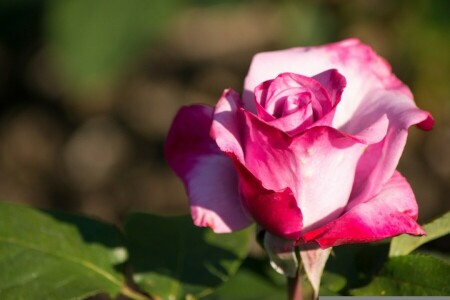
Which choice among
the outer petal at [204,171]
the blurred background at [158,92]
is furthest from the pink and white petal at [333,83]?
the blurred background at [158,92]

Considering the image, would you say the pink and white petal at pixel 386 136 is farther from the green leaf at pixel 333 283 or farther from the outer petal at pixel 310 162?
the green leaf at pixel 333 283

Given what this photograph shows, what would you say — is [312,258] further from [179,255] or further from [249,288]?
[249,288]

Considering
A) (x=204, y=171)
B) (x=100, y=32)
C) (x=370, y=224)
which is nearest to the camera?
(x=370, y=224)

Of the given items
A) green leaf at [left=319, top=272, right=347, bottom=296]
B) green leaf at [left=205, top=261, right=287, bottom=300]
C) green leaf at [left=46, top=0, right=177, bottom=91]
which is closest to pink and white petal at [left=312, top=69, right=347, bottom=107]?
green leaf at [left=319, top=272, right=347, bottom=296]

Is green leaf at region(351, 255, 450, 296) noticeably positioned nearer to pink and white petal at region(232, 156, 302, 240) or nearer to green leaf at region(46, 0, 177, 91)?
pink and white petal at region(232, 156, 302, 240)

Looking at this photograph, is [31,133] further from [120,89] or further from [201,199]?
[201,199]

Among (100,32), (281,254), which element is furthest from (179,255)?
(100,32)
